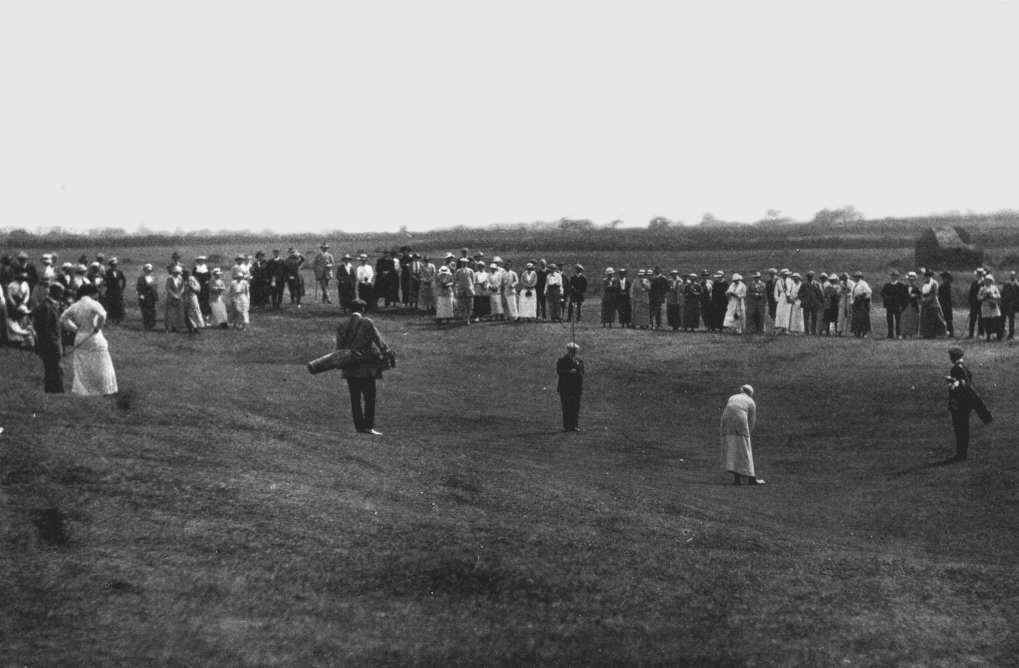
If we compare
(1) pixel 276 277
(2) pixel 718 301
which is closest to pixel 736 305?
(2) pixel 718 301

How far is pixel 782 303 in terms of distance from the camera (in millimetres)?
29906

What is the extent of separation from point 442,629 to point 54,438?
6768 mm

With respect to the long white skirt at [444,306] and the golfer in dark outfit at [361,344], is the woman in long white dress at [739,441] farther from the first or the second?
the long white skirt at [444,306]

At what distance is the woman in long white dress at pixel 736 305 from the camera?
100.0 ft

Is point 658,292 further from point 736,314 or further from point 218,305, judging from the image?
point 218,305

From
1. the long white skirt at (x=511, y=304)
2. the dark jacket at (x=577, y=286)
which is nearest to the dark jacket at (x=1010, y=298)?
the dark jacket at (x=577, y=286)

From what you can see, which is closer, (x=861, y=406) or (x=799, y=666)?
(x=799, y=666)

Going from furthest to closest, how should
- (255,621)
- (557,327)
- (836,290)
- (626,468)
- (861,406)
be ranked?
(557,327) < (836,290) < (861,406) < (626,468) < (255,621)

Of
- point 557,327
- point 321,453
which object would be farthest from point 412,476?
point 557,327

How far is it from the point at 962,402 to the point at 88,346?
13.6 meters

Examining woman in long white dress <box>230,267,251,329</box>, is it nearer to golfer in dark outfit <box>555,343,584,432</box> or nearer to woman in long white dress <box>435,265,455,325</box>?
woman in long white dress <box>435,265,455,325</box>

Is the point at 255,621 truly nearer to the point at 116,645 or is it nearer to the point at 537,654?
the point at 116,645

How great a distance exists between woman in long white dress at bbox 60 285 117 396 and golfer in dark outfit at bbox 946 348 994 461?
13.3 meters

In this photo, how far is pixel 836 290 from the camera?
97.3 feet
